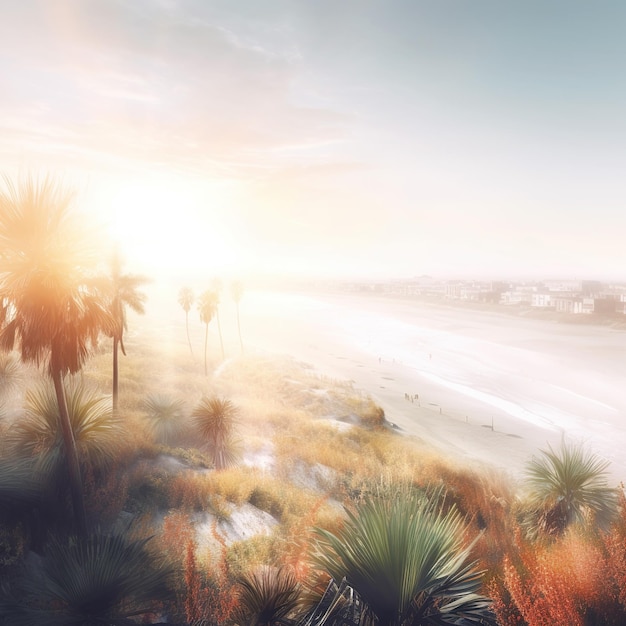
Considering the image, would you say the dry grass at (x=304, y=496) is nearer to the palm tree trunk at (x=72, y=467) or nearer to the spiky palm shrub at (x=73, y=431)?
the spiky palm shrub at (x=73, y=431)

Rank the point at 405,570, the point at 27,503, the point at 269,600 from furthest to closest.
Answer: the point at 27,503 < the point at 269,600 < the point at 405,570

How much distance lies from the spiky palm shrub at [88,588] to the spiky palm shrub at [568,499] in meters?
9.78

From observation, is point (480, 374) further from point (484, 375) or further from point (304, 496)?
point (304, 496)

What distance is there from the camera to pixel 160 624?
6648 mm

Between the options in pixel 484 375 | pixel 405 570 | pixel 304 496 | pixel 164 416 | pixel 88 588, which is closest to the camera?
pixel 405 570

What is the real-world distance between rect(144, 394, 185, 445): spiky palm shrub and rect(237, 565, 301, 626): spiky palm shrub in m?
12.9

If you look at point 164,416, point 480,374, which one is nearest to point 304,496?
point 164,416

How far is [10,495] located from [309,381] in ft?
109

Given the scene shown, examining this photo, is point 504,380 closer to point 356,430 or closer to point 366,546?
point 356,430

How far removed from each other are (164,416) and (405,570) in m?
16.4

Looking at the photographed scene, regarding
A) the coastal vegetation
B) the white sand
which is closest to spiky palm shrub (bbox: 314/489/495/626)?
the coastal vegetation

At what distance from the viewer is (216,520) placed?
35.8 ft

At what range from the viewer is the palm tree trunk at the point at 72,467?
930 cm

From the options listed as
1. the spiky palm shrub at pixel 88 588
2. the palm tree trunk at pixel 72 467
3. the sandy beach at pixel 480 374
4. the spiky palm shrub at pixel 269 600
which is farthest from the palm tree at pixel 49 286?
the sandy beach at pixel 480 374
